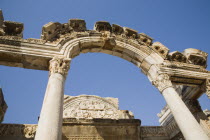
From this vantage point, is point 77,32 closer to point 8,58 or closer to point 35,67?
point 35,67

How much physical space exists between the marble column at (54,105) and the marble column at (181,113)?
12.3ft

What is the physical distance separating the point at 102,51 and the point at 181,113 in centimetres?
455

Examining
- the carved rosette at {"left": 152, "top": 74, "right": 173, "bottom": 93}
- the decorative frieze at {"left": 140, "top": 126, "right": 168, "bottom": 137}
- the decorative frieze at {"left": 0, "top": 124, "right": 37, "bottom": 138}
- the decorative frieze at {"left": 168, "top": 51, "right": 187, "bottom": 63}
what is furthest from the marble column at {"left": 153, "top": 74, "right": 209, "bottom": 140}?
the decorative frieze at {"left": 0, "top": 124, "right": 37, "bottom": 138}

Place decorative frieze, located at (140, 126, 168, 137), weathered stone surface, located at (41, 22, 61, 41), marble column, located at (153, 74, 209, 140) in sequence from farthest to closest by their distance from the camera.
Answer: decorative frieze, located at (140, 126, 168, 137), weathered stone surface, located at (41, 22, 61, 41), marble column, located at (153, 74, 209, 140)

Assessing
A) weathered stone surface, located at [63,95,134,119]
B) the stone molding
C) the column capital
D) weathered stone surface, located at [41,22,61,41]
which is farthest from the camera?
weathered stone surface, located at [63,95,134,119]

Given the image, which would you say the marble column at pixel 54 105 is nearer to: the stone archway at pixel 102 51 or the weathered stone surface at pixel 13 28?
the stone archway at pixel 102 51

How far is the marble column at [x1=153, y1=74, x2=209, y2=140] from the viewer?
203 inches

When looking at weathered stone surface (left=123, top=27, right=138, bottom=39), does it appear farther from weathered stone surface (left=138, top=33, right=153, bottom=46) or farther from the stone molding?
weathered stone surface (left=138, top=33, right=153, bottom=46)

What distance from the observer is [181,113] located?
5.76 m

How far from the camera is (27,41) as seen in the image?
6742 mm

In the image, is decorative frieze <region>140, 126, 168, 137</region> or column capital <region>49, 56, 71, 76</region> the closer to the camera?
column capital <region>49, 56, 71, 76</region>

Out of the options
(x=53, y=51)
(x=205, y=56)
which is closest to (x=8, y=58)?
(x=53, y=51)

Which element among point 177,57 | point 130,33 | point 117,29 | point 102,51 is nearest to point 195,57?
point 177,57

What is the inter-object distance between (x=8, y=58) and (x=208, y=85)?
8.50m
